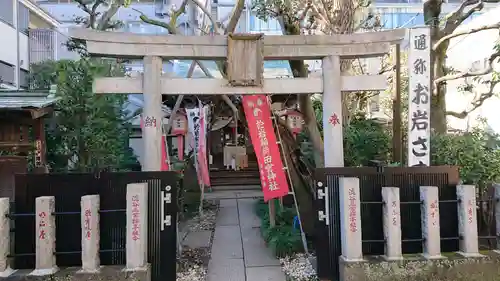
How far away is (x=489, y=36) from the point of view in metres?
15.6

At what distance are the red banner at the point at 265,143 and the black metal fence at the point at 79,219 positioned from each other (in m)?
2.21

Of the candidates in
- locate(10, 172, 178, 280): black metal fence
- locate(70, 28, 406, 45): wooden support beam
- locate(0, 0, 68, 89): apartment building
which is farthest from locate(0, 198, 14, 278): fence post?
locate(0, 0, 68, 89): apartment building

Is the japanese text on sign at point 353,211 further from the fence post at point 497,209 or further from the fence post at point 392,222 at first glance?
the fence post at point 497,209

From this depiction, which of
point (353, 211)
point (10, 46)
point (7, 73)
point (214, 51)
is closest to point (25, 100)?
point (214, 51)

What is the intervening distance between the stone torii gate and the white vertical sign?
39 centimetres

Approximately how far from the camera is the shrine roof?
8.35 metres

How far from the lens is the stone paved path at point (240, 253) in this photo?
7129 mm

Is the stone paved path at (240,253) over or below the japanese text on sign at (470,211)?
below

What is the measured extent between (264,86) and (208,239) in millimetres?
4413

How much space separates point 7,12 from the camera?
17.4m

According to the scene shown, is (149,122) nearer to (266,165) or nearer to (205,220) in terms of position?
(266,165)

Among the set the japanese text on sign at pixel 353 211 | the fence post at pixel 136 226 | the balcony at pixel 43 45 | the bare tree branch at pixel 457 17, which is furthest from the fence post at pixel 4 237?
the balcony at pixel 43 45

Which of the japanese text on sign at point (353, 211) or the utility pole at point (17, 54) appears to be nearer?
the japanese text on sign at point (353, 211)

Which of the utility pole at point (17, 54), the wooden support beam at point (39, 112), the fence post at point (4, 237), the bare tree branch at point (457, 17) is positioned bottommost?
the fence post at point (4, 237)
